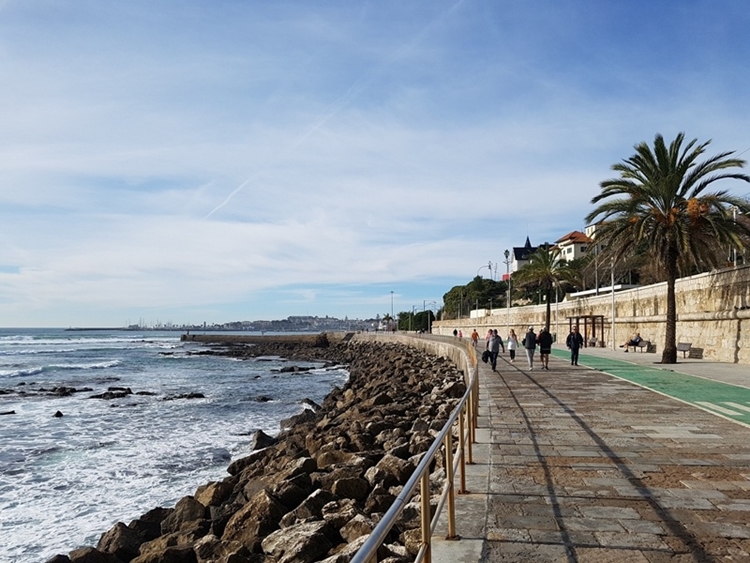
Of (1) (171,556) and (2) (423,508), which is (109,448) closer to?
(1) (171,556)

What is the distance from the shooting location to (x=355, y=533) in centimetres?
557

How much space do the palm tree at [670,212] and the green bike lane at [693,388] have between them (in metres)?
2.83

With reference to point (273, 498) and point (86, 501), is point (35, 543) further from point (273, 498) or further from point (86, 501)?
point (273, 498)

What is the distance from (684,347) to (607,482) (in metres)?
17.9

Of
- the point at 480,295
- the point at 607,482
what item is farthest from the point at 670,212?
the point at 480,295

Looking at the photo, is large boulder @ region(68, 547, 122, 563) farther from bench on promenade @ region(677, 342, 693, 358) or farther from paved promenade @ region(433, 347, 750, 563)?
bench on promenade @ region(677, 342, 693, 358)

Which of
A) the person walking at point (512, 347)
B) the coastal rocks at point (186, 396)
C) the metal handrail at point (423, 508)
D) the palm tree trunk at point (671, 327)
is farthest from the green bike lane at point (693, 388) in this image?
the coastal rocks at point (186, 396)

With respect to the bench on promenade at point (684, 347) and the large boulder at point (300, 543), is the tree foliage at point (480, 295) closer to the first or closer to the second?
the bench on promenade at point (684, 347)

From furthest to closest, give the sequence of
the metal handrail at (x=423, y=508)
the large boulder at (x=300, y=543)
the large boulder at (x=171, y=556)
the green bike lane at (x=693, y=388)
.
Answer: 1. the green bike lane at (x=693, y=388)
2. the large boulder at (x=171, y=556)
3. the large boulder at (x=300, y=543)
4. the metal handrail at (x=423, y=508)

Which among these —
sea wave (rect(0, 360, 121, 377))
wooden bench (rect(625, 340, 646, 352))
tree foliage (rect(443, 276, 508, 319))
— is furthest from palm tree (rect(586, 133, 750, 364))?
tree foliage (rect(443, 276, 508, 319))

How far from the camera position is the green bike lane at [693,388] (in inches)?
380

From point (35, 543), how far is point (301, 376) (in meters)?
28.8

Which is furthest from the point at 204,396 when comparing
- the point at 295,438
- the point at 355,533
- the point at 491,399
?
the point at 355,533

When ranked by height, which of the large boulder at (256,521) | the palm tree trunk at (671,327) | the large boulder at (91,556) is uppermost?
the palm tree trunk at (671,327)
